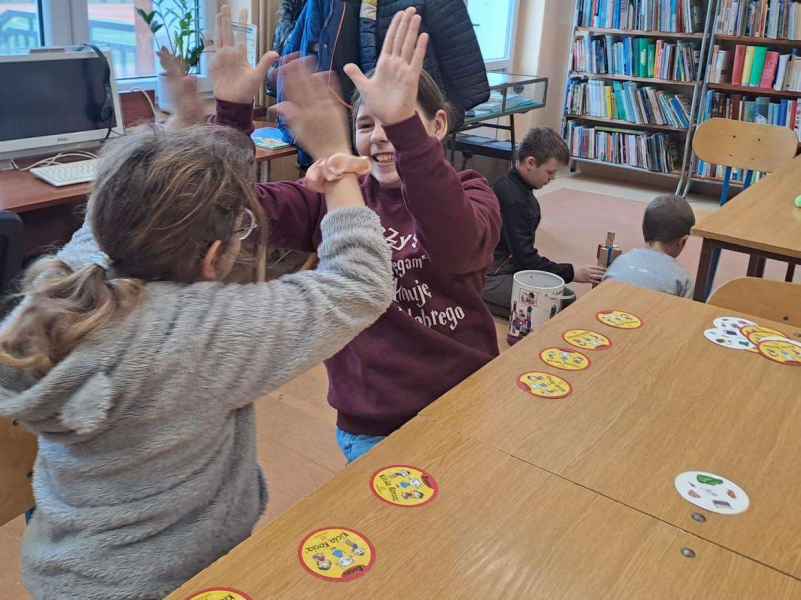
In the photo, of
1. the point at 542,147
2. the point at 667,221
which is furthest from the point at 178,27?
the point at 667,221

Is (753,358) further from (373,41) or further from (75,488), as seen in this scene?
(373,41)

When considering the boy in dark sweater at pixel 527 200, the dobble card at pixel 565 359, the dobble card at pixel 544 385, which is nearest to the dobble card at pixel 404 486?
the dobble card at pixel 544 385

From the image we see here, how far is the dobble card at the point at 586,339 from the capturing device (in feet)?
4.52

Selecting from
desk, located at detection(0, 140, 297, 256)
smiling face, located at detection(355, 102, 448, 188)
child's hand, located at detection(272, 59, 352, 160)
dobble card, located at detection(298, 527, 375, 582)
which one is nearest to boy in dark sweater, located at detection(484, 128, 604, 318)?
desk, located at detection(0, 140, 297, 256)

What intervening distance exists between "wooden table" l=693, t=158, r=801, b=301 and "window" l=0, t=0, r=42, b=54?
8.48 feet

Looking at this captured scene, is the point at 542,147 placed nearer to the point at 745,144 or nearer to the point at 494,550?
the point at 745,144

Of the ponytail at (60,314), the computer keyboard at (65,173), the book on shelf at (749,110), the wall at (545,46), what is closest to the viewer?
the ponytail at (60,314)

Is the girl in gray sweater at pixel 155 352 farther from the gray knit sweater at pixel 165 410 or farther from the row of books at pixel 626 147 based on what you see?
the row of books at pixel 626 147

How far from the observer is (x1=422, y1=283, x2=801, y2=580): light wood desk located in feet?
3.12

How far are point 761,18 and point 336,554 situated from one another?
5495 millimetres

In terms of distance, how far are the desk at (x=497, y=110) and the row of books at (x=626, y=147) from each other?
920mm

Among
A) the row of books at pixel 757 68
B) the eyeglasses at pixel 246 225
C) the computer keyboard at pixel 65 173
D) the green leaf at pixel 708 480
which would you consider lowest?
the green leaf at pixel 708 480

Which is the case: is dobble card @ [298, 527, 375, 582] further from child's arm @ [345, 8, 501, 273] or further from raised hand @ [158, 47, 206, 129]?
raised hand @ [158, 47, 206, 129]

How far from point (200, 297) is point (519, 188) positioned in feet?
8.35
